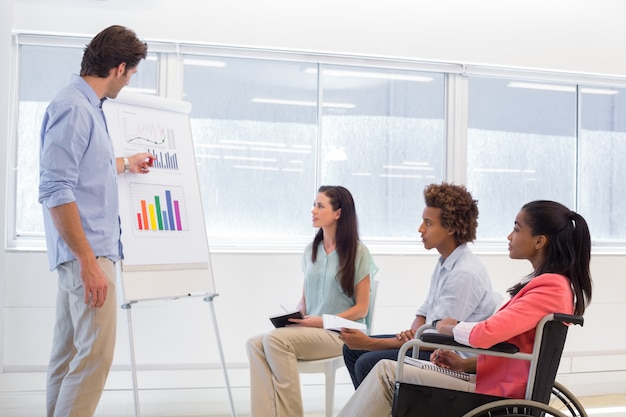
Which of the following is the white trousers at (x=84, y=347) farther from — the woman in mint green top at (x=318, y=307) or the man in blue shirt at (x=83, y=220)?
the woman in mint green top at (x=318, y=307)

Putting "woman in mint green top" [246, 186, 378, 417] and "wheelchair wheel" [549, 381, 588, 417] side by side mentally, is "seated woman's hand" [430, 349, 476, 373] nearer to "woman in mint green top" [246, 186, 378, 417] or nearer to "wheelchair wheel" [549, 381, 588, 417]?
"wheelchair wheel" [549, 381, 588, 417]

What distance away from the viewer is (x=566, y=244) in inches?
87.0

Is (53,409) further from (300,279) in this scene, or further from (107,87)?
(300,279)

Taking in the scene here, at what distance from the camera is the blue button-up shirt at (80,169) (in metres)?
2.30

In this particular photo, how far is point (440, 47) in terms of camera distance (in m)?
4.35

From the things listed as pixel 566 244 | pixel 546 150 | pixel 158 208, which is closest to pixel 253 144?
pixel 158 208

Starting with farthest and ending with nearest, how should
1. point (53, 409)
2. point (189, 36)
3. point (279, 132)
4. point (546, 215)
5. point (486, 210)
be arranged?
1. point (486, 210)
2. point (279, 132)
3. point (189, 36)
4. point (53, 409)
5. point (546, 215)

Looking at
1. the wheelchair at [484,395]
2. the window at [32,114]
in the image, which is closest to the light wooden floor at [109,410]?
the window at [32,114]

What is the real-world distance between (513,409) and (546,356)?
188 mm

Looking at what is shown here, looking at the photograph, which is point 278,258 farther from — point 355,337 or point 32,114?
point 32,114

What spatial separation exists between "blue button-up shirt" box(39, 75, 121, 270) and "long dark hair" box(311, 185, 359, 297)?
123 centimetres

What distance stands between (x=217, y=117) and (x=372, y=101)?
1001 mm

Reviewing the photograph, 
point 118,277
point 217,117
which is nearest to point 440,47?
point 217,117

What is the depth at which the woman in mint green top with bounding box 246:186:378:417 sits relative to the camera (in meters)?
3.12
